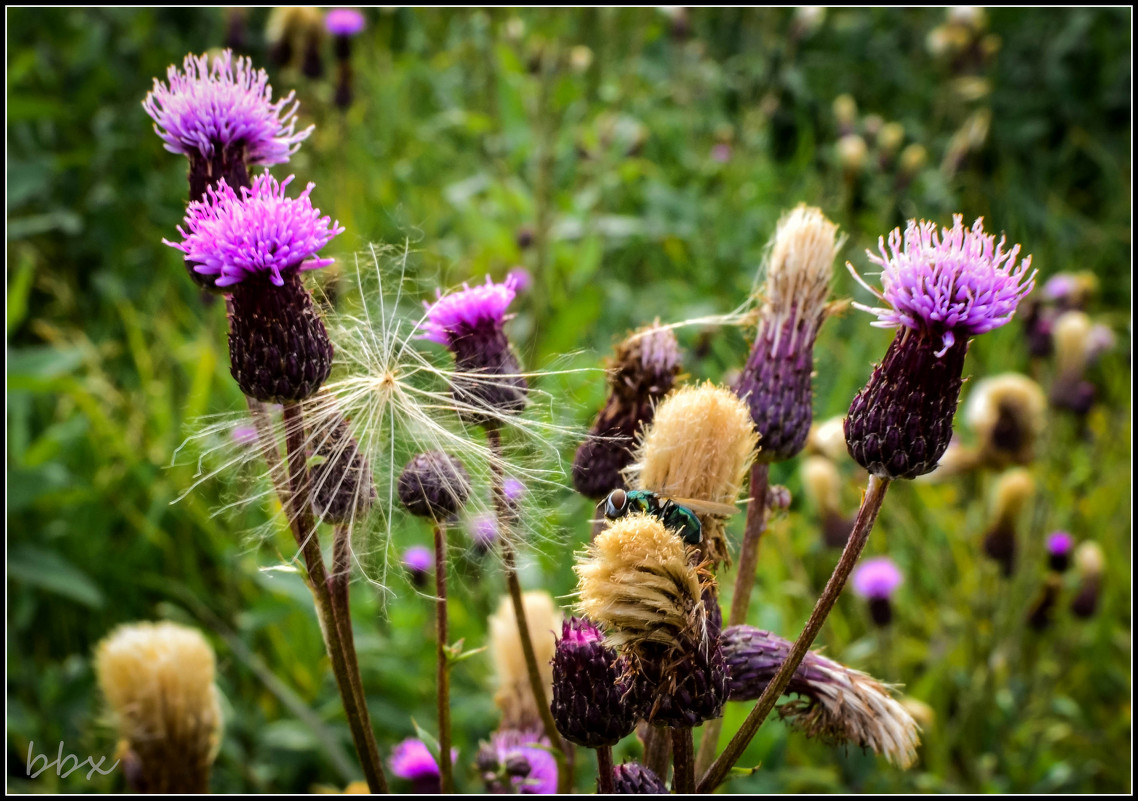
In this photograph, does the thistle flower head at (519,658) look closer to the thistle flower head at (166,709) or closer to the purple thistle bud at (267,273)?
the thistle flower head at (166,709)

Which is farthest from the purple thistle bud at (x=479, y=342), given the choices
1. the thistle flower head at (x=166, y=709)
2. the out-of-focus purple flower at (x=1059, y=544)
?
the out-of-focus purple flower at (x=1059, y=544)

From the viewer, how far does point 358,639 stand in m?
2.51

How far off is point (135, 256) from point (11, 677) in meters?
2.41

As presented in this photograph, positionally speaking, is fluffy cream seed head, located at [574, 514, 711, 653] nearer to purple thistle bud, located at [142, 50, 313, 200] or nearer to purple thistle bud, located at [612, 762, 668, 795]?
purple thistle bud, located at [612, 762, 668, 795]

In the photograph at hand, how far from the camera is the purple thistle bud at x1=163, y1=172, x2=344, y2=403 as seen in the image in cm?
90

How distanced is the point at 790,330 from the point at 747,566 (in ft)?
1.06

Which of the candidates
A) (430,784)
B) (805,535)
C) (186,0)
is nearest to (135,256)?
(186,0)

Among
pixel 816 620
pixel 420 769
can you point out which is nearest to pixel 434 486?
pixel 816 620

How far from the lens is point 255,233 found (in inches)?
35.6

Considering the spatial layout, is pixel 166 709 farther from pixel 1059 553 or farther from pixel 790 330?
pixel 1059 553

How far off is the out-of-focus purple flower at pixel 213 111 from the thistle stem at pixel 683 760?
732mm

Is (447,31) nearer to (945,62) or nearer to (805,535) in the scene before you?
(945,62)

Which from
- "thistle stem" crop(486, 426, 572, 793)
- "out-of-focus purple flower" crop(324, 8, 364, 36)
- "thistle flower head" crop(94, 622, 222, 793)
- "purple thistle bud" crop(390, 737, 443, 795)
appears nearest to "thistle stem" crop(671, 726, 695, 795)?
"thistle stem" crop(486, 426, 572, 793)

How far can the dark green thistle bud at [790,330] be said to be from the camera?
3.94 ft
